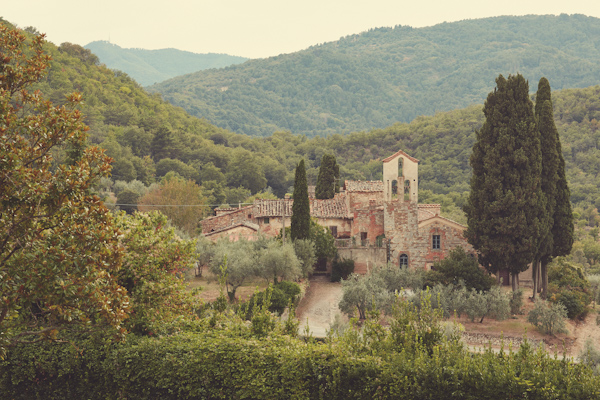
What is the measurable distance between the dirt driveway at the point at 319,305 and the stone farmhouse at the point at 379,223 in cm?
247

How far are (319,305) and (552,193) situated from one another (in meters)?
11.5

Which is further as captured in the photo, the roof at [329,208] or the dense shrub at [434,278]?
the roof at [329,208]

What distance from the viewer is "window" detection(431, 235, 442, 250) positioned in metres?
30.6

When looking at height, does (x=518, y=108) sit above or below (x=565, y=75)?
below

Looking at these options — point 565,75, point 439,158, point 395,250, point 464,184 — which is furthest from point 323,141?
point 565,75

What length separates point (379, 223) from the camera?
34250 millimetres

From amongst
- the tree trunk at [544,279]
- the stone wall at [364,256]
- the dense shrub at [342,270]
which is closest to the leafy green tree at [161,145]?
the stone wall at [364,256]

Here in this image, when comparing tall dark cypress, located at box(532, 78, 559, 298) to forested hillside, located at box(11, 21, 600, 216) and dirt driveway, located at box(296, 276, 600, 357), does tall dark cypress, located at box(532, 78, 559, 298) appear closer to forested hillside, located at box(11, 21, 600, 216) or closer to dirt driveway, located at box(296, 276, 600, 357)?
dirt driveway, located at box(296, 276, 600, 357)

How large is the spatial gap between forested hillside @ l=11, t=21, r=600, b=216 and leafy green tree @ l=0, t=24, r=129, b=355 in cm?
4968

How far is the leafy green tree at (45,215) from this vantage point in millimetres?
8672

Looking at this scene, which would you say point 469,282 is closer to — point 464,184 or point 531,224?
point 531,224

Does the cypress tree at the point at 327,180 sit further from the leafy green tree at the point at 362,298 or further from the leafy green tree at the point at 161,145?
the leafy green tree at the point at 161,145

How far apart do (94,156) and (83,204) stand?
2.86 feet

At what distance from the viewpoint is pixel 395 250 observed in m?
31.1
